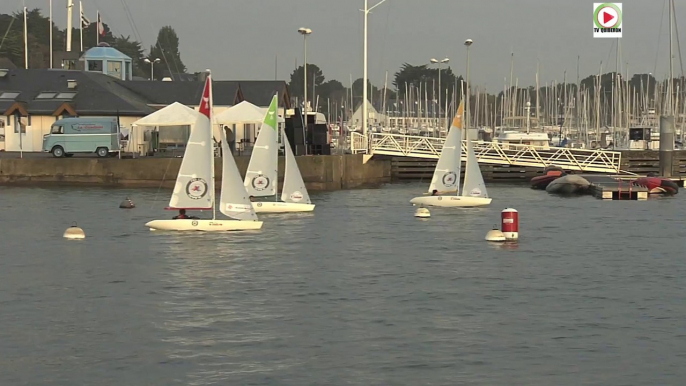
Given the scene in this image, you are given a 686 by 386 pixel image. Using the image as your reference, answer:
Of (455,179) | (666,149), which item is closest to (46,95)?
(455,179)

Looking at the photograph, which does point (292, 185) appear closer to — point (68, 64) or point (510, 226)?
point (510, 226)

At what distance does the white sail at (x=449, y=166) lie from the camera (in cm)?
5328

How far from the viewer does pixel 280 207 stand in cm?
4753

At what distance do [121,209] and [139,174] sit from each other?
42.6 ft

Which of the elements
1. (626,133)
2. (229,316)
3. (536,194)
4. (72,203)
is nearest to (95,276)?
(229,316)

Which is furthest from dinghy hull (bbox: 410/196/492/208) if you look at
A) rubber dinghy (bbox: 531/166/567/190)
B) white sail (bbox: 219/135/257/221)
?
rubber dinghy (bbox: 531/166/567/190)

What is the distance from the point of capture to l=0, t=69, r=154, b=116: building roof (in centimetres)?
7244

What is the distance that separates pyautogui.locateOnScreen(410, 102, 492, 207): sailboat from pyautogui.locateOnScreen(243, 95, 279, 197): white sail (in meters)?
8.18

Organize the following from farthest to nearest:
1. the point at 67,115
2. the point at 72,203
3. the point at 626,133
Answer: the point at 626,133, the point at 67,115, the point at 72,203

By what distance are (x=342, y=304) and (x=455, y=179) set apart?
27.3 m

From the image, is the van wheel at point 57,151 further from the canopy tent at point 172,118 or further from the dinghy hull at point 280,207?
the dinghy hull at point 280,207

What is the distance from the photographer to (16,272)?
104 feet

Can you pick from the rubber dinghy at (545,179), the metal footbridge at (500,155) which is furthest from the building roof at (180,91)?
the rubber dinghy at (545,179)

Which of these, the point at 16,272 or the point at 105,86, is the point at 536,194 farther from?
the point at 16,272
